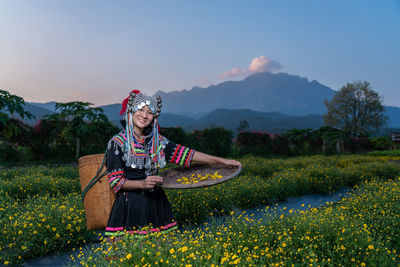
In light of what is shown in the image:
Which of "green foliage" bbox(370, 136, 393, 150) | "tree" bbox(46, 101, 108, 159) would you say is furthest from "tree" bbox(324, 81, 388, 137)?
"tree" bbox(46, 101, 108, 159)

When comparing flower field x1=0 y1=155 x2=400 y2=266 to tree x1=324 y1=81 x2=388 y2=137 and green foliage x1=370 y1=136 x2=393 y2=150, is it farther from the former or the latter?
tree x1=324 y1=81 x2=388 y2=137

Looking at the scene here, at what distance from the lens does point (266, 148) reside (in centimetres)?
1936

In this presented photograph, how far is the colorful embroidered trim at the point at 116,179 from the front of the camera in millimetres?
2754

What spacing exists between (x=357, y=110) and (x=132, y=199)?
1718 inches

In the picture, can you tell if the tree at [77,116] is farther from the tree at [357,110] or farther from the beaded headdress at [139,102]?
the tree at [357,110]

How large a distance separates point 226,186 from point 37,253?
4.58m

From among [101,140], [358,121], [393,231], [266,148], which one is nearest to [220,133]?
[266,148]

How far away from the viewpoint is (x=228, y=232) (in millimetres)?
3578

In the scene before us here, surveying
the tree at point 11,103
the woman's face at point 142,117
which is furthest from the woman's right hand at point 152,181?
the tree at point 11,103

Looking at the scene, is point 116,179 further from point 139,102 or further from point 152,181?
point 139,102

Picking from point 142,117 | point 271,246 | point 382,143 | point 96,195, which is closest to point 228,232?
point 271,246

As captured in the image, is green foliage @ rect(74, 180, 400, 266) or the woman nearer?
green foliage @ rect(74, 180, 400, 266)

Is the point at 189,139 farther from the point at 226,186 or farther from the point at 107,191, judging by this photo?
the point at 107,191

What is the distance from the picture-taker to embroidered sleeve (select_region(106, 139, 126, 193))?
9.06 feet
